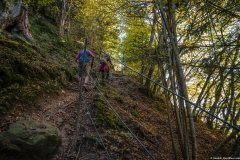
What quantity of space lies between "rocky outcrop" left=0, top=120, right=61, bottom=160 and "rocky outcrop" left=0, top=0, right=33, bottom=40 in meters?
4.77

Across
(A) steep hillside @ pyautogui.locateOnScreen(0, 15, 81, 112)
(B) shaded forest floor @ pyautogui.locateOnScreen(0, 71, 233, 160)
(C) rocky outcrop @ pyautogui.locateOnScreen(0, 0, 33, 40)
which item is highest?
(C) rocky outcrop @ pyautogui.locateOnScreen(0, 0, 33, 40)

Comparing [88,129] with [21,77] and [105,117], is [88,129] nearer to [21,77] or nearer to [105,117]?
[105,117]

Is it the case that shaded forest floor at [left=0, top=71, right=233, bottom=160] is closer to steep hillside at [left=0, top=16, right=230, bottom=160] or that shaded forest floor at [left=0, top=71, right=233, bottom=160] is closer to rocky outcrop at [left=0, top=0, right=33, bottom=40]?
steep hillside at [left=0, top=16, right=230, bottom=160]

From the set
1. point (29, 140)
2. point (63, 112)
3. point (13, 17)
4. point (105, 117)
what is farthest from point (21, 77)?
point (13, 17)

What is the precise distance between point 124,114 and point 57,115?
7.82ft

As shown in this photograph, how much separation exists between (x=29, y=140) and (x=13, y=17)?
626cm

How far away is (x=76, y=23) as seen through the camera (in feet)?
57.3

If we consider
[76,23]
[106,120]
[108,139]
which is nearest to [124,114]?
[106,120]

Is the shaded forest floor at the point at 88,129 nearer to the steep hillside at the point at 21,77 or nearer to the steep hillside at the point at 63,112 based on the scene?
the steep hillside at the point at 63,112

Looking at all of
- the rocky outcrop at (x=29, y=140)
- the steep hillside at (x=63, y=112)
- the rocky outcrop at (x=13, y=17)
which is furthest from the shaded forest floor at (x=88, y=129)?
the rocky outcrop at (x=13, y=17)

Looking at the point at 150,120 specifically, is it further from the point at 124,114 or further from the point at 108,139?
the point at 108,139

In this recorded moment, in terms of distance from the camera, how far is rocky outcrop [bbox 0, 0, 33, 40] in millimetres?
6466

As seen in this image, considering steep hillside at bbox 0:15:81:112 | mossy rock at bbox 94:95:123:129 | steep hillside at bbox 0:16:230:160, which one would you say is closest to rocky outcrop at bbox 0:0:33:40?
steep hillside at bbox 0:15:81:112

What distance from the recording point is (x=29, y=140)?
3357 millimetres
